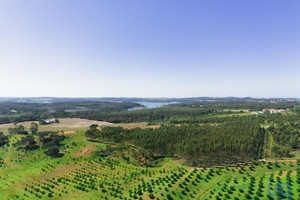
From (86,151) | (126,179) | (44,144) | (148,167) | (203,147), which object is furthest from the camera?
(44,144)

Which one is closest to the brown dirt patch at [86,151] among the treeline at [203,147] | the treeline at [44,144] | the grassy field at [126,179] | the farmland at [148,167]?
the farmland at [148,167]

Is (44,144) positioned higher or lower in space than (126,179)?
higher

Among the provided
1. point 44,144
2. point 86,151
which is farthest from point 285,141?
point 44,144

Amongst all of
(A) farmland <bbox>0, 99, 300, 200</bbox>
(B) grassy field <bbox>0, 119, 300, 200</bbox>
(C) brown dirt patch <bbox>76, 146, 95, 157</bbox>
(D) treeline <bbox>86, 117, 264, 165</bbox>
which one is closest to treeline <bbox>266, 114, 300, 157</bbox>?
(A) farmland <bbox>0, 99, 300, 200</bbox>

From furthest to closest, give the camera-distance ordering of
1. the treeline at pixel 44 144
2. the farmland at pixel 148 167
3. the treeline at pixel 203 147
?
the treeline at pixel 44 144 → the treeline at pixel 203 147 → the farmland at pixel 148 167

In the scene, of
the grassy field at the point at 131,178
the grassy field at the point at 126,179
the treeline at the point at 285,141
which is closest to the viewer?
the grassy field at the point at 131,178

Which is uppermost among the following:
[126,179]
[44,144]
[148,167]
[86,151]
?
[44,144]

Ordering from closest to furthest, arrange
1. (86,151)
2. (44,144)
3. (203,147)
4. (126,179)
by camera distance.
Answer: (126,179) < (203,147) < (86,151) < (44,144)

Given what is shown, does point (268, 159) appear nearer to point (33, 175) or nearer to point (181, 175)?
point (181, 175)

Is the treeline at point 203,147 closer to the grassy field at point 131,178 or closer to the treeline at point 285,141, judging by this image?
the grassy field at point 131,178

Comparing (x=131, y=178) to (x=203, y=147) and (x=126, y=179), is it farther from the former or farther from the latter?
(x=203, y=147)

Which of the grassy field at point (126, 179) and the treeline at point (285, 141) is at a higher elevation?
the treeline at point (285, 141)

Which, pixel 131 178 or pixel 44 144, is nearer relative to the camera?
pixel 131 178
